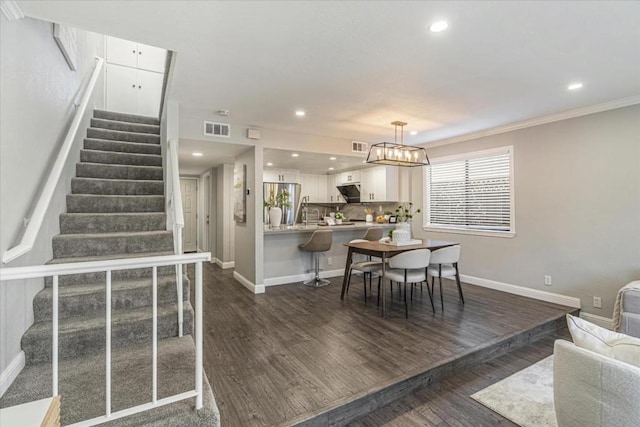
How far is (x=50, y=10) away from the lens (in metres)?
1.84

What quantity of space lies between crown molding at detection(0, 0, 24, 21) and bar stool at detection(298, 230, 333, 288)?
12.2ft

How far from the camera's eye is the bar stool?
4.76 metres

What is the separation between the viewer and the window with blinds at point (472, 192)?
15.1 ft

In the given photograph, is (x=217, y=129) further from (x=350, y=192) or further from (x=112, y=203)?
(x=350, y=192)

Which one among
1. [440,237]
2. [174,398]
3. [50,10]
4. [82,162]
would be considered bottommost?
[174,398]

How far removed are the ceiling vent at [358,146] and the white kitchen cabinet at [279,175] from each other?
7.27ft

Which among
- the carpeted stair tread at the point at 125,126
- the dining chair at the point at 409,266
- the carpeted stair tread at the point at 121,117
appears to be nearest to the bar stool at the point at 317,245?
the dining chair at the point at 409,266

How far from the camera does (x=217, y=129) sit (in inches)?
164

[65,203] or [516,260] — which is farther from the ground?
[65,203]

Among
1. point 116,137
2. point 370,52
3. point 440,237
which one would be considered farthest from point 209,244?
point 370,52

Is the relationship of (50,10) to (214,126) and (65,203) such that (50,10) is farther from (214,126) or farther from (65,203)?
(214,126)

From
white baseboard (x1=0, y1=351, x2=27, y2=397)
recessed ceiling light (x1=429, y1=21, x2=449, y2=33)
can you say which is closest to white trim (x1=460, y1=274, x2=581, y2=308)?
recessed ceiling light (x1=429, y1=21, x2=449, y2=33)

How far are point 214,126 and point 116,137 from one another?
51.8 inches

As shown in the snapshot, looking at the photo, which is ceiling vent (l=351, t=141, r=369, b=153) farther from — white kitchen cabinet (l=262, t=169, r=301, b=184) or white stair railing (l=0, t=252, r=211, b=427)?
white stair railing (l=0, t=252, r=211, b=427)
